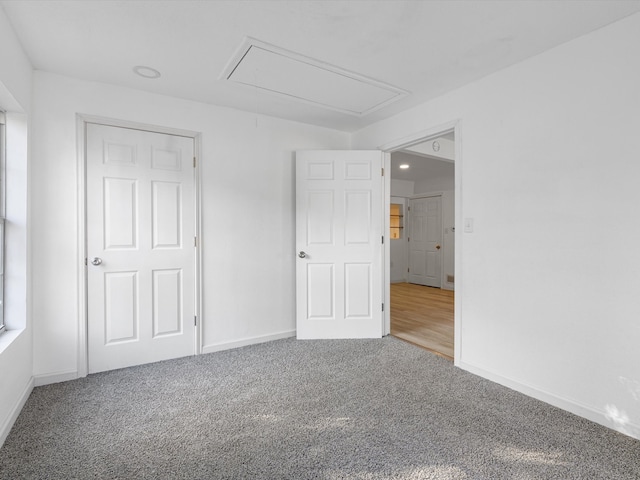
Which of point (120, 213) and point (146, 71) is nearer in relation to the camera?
point (146, 71)

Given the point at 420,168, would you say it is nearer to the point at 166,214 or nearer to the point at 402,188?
the point at 402,188

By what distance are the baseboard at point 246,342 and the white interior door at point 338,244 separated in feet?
0.57

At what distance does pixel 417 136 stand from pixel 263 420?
270 centimetres

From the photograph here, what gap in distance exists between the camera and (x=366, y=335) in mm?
3611

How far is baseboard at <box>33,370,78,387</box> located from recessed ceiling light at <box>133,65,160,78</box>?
7.69 ft

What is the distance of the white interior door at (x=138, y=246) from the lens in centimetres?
275

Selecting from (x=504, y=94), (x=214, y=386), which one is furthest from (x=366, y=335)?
(x=504, y=94)

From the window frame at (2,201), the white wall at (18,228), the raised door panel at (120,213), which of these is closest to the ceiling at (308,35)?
the white wall at (18,228)

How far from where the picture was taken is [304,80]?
2.69 metres

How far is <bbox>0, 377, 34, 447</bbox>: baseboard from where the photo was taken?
6.04ft

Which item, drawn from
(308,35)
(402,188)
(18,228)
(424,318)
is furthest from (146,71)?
(402,188)

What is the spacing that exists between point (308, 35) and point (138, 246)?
7.06 feet

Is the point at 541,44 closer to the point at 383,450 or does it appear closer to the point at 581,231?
the point at 581,231

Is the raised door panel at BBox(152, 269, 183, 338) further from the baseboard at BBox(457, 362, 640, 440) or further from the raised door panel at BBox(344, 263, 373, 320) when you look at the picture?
the baseboard at BBox(457, 362, 640, 440)
